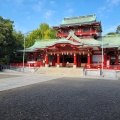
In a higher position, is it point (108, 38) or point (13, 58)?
point (108, 38)

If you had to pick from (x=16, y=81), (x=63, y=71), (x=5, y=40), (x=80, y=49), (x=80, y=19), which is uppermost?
(x=80, y=19)

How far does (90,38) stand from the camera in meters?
36.7

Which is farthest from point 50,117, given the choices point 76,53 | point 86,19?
point 86,19

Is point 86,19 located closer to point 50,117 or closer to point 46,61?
point 46,61

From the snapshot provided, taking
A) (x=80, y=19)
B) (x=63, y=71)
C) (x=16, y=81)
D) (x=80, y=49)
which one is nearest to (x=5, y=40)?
(x=63, y=71)

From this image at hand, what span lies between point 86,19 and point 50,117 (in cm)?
3528

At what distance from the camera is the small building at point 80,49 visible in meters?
31.7

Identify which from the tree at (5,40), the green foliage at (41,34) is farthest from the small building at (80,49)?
the green foliage at (41,34)

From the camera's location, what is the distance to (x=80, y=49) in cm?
3247

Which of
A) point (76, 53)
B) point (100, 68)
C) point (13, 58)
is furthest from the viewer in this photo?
point (13, 58)

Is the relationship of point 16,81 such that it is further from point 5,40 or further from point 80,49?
point 80,49

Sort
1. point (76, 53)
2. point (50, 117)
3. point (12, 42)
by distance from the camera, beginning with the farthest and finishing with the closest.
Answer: point (12, 42)
point (76, 53)
point (50, 117)

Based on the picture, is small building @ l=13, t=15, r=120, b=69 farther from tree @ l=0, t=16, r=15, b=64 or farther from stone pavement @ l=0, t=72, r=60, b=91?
stone pavement @ l=0, t=72, r=60, b=91

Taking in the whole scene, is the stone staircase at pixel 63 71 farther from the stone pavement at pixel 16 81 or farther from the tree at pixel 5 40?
the tree at pixel 5 40
